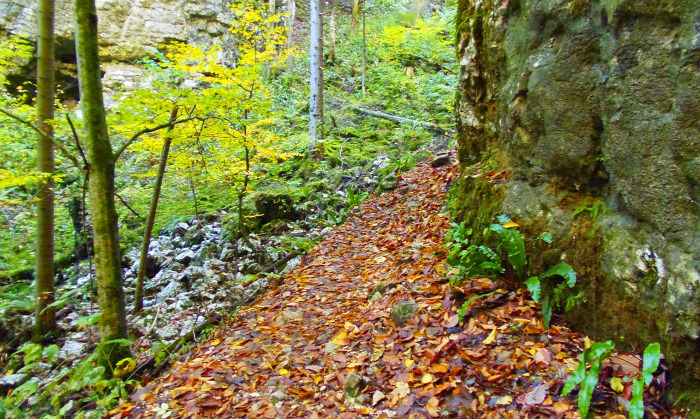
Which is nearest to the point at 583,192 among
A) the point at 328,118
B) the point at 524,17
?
the point at 524,17

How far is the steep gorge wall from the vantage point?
2.03 meters

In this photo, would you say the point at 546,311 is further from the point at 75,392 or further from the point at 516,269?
the point at 75,392

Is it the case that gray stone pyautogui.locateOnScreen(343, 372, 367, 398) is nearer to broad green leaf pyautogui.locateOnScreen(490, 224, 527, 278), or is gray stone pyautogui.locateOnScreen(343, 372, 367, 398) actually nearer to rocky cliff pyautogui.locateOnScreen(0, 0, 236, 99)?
broad green leaf pyautogui.locateOnScreen(490, 224, 527, 278)

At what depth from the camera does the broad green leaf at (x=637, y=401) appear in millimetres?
1930

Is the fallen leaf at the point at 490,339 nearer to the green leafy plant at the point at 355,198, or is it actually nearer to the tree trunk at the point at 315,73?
the green leafy plant at the point at 355,198

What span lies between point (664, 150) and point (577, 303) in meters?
1.23

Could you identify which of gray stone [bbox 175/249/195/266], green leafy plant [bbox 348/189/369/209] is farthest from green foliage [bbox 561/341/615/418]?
gray stone [bbox 175/249/195/266]

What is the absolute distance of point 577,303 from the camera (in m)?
2.78

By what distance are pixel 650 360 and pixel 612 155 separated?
1325 mm

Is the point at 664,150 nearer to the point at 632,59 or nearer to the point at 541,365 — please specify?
the point at 632,59

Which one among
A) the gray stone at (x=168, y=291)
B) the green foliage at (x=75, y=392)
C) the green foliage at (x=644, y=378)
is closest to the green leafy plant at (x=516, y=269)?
the green foliage at (x=644, y=378)

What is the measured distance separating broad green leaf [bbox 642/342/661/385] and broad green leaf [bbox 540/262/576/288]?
682 millimetres

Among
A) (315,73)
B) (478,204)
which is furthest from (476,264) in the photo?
(315,73)

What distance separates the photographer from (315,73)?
10477 millimetres
